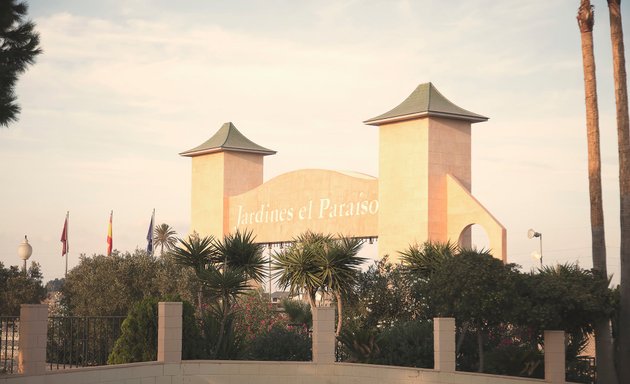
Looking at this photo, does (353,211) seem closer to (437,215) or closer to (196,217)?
(437,215)

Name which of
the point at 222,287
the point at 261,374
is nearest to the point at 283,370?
the point at 261,374

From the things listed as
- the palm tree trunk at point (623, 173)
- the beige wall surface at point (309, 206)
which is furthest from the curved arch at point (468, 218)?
the palm tree trunk at point (623, 173)

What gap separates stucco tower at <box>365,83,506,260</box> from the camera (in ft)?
123

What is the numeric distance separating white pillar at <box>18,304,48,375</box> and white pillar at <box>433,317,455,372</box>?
32.1 feet

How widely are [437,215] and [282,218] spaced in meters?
10.3

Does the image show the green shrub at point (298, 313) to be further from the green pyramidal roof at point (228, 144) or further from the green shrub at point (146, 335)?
the green pyramidal roof at point (228, 144)

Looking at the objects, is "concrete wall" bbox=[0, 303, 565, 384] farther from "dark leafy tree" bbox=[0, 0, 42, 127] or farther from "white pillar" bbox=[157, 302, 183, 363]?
"dark leafy tree" bbox=[0, 0, 42, 127]

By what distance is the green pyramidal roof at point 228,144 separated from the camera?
50.1 metres

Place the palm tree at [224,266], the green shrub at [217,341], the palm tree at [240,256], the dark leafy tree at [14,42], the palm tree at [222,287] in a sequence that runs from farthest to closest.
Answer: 1. the palm tree at [240,256]
2. the palm tree at [224,266]
3. the palm tree at [222,287]
4. the green shrub at [217,341]
5. the dark leafy tree at [14,42]

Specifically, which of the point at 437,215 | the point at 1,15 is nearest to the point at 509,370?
the point at 437,215

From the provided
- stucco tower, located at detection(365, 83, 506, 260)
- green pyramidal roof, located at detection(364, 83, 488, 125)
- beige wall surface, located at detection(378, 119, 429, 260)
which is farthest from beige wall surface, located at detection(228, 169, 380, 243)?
green pyramidal roof, located at detection(364, 83, 488, 125)

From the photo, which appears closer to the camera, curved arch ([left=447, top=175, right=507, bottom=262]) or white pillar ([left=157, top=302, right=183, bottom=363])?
white pillar ([left=157, top=302, right=183, bottom=363])

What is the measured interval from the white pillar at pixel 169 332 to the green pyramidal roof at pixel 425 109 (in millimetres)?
15720

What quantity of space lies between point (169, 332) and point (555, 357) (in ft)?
33.8
